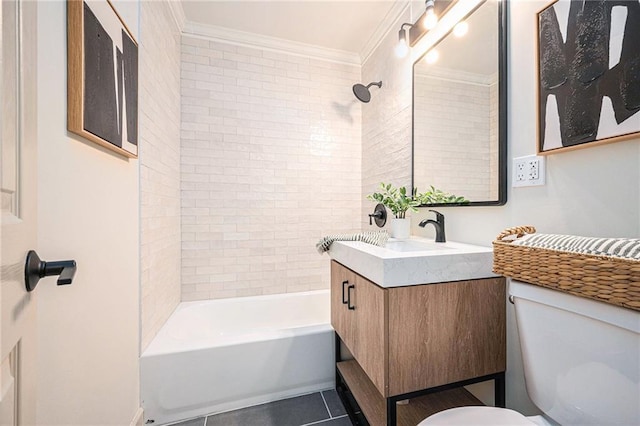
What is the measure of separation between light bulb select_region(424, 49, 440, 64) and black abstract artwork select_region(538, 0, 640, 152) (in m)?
0.65

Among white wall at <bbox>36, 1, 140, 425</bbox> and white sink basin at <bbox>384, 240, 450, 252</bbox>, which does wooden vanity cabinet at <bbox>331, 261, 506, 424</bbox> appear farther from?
white wall at <bbox>36, 1, 140, 425</bbox>

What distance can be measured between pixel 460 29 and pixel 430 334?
1.54 metres

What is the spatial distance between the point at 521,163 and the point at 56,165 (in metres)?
1.68

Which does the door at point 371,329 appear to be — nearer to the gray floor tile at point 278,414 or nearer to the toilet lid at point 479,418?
the toilet lid at point 479,418

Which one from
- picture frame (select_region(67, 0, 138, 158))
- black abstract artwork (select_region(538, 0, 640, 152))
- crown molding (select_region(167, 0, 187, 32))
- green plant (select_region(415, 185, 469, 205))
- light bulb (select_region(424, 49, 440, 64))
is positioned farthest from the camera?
crown molding (select_region(167, 0, 187, 32))

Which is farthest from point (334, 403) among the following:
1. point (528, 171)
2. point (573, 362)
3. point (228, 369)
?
point (528, 171)

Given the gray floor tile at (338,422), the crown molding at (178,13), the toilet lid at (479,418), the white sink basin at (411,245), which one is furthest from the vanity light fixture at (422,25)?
the gray floor tile at (338,422)

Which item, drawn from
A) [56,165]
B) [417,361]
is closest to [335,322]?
[417,361]

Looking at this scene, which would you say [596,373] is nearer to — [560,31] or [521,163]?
[521,163]

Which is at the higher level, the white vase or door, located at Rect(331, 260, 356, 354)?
the white vase

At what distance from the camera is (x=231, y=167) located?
2322 millimetres

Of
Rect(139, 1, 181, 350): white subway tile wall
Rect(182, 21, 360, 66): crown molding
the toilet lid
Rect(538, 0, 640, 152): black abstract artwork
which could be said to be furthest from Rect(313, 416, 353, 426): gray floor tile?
Rect(182, 21, 360, 66): crown molding

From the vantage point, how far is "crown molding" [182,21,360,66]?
7.27 feet

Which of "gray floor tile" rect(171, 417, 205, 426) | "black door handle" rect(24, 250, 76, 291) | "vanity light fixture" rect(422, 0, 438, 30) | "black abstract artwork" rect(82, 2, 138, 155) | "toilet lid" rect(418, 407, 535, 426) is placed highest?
"vanity light fixture" rect(422, 0, 438, 30)
